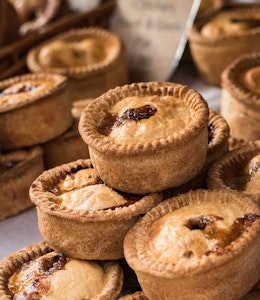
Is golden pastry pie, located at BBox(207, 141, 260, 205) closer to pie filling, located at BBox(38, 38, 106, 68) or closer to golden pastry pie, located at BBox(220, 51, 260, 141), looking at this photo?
golden pastry pie, located at BBox(220, 51, 260, 141)

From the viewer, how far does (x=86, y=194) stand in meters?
2.44

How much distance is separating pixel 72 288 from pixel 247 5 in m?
2.98

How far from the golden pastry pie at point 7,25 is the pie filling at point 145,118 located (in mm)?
2108

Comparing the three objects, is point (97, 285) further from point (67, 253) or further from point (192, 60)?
point (192, 60)

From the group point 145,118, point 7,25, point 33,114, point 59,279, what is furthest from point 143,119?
point 7,25

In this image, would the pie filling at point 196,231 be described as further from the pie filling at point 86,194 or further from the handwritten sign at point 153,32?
the handwritten sign at point 153,32

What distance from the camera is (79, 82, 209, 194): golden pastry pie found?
2.29 metres

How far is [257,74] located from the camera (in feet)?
11.4

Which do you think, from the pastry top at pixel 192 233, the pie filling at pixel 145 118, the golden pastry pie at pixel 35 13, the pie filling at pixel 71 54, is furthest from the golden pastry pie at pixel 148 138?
the golden pastry pie at pixel 35 13

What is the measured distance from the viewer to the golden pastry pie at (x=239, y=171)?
251 centimetres

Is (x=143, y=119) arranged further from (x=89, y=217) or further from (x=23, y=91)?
(x=23, y=91)

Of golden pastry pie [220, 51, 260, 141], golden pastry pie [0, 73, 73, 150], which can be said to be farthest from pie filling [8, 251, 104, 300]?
golden pastry pie [220, 51, 260, 141]

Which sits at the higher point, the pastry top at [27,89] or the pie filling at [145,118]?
the pie filling at [145,118]

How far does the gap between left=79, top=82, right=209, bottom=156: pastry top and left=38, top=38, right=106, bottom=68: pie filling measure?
1680 millimetres
